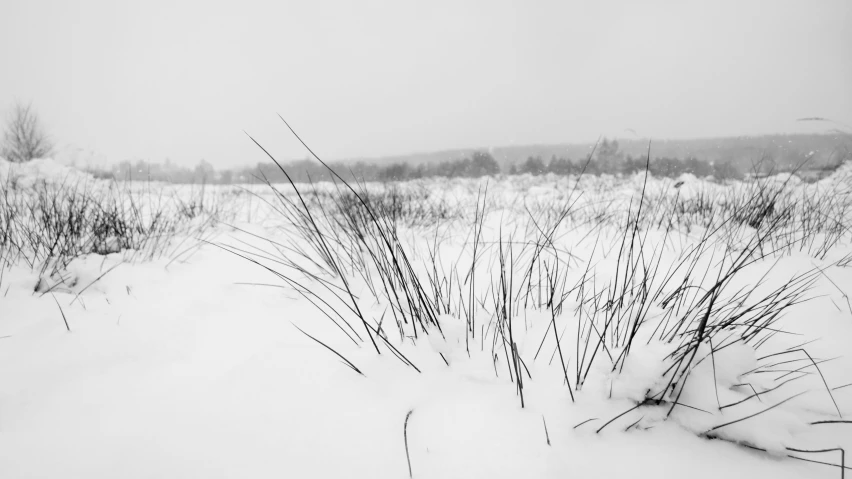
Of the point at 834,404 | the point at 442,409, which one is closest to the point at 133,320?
the point at 442,409

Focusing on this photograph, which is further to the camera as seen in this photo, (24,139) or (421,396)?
(24,139)

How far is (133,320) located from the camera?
109cm

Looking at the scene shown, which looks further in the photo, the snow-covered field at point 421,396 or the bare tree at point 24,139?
the bare tree at point 24,139

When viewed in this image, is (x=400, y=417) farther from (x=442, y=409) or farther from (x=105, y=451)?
(x=105, y=451)

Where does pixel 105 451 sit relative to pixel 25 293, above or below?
below

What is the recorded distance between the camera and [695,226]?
9.69ft

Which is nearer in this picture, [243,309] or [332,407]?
[332,407]

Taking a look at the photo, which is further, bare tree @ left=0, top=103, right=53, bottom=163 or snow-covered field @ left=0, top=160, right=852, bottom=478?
bare tree @ left=0, top=103, right=53, bottom=163

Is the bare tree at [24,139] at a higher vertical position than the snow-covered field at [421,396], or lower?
higher

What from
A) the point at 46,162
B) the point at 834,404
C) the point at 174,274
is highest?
the point at 46,162

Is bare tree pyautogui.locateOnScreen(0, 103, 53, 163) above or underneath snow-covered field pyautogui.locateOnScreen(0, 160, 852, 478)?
above

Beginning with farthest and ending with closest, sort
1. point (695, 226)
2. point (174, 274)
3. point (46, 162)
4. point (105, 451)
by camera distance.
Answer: point (46, 162), point (695, 226), point (174, 274), point (105, 451)

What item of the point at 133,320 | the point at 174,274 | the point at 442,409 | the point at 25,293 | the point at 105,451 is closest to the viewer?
the point at 105,451

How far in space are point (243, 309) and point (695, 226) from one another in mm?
3922
